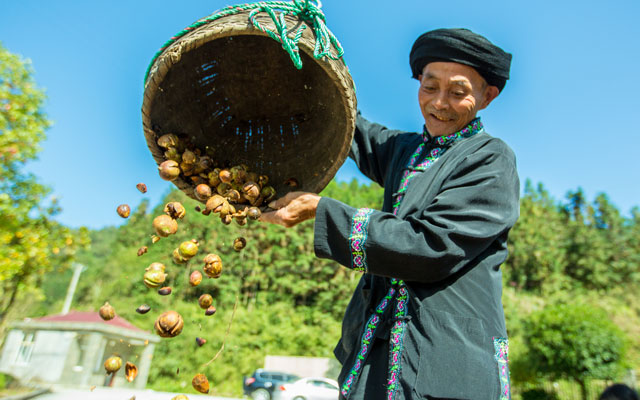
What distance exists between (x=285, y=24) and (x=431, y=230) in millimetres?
857

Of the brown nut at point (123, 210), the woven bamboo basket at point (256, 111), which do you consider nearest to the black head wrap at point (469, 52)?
the woven bamboo basket at point (256, 111)

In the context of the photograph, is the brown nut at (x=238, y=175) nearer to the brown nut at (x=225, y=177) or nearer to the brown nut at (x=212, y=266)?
the brown nut at (x=225, y=177)

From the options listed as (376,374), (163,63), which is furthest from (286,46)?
(376,374)

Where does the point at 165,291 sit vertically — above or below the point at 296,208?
below

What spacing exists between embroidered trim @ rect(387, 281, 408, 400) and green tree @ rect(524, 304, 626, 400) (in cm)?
953

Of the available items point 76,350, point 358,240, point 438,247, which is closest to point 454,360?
point 438,247

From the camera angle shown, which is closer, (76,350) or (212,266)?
(212,266)

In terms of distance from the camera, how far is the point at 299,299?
1812 cm

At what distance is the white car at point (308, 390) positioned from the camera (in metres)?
10.8

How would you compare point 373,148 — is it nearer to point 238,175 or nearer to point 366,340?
point 238,175

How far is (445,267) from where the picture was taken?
4.21 feet

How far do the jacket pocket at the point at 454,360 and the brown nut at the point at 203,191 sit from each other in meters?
0.93

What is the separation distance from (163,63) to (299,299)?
1723 centimetres

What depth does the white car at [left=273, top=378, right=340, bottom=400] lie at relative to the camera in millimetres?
10773
